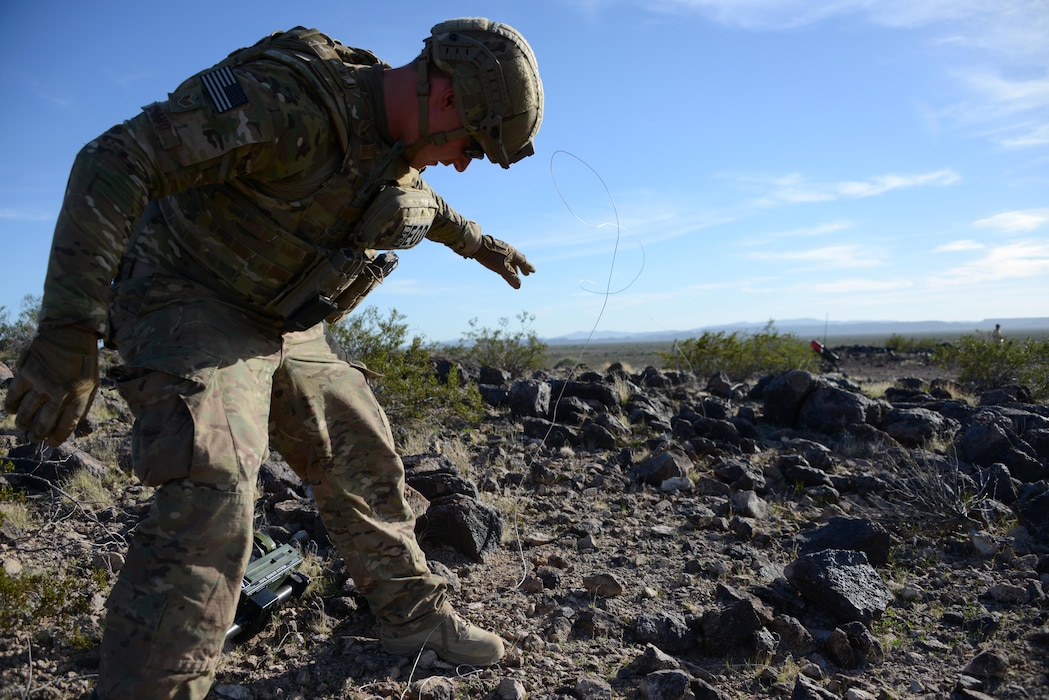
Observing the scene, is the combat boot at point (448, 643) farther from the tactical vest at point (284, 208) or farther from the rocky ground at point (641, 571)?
the tactical vest at point (284, 208)

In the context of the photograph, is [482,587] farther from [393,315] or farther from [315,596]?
[393,315]

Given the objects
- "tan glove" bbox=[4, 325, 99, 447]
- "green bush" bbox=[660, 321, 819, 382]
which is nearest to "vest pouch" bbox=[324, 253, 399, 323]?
"tan glove" bbox=[4, 325, 99, 447]

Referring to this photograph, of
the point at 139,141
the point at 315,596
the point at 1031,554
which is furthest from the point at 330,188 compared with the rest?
the point at 1031,554

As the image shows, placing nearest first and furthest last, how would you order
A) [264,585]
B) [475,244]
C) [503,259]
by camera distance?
1. [264,585]
2. [475,244]
3. [503,259]

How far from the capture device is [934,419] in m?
6.48

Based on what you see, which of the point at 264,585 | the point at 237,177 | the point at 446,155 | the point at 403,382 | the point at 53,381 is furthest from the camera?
the point at 403,382

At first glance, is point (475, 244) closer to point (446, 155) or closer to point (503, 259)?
point (503, 259)

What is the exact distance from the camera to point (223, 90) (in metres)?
1.98

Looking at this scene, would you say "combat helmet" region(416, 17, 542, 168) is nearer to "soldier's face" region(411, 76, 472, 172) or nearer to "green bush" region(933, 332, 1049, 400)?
"soldier's face" region(411, 76, 472, 172)

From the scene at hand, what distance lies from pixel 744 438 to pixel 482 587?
3.58 metres

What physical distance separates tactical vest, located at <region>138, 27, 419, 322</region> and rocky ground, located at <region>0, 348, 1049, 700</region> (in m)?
1.37

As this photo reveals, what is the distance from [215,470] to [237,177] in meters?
0.92

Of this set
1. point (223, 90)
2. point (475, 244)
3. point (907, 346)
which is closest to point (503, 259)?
point (475, 244)

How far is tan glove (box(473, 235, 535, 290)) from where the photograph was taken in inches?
132
